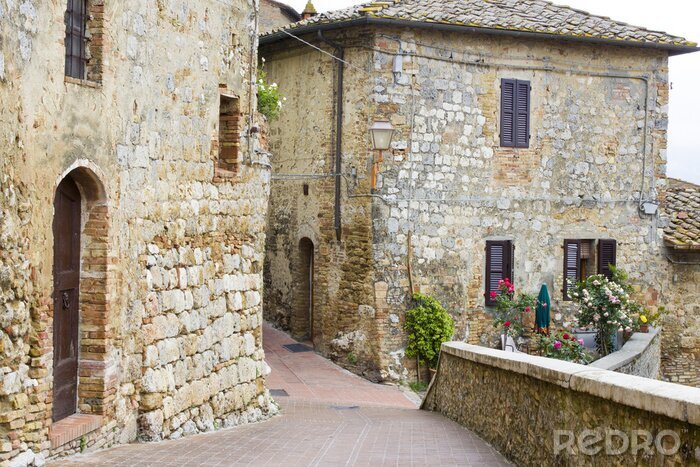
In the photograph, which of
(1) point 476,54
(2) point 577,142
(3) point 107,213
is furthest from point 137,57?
(2) point 577,142

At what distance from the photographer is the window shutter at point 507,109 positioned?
1836 cm

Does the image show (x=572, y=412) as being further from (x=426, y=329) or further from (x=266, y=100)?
(x=426, y=329)

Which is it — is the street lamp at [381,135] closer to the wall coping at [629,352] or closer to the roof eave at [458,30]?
the roof eave at [458,30]

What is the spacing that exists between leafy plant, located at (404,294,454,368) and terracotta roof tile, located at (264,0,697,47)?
515 cm

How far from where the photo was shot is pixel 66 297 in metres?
8.38

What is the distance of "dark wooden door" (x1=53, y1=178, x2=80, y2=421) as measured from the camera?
26.9ft

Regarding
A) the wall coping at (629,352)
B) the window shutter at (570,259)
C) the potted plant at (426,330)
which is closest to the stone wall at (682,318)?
the wall coping at (629,352)

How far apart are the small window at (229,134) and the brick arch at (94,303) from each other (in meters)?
3.59

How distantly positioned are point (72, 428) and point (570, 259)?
13378mm

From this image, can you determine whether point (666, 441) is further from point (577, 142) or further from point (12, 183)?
point (577, 142)

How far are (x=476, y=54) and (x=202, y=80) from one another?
8313 mm

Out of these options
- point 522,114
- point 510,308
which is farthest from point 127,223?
point 522,114

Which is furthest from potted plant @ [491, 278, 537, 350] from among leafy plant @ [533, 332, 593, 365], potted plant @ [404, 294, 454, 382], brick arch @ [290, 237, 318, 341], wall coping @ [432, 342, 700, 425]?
wall coping @ [432, 342, 700, 425]

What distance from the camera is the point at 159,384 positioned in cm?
968
